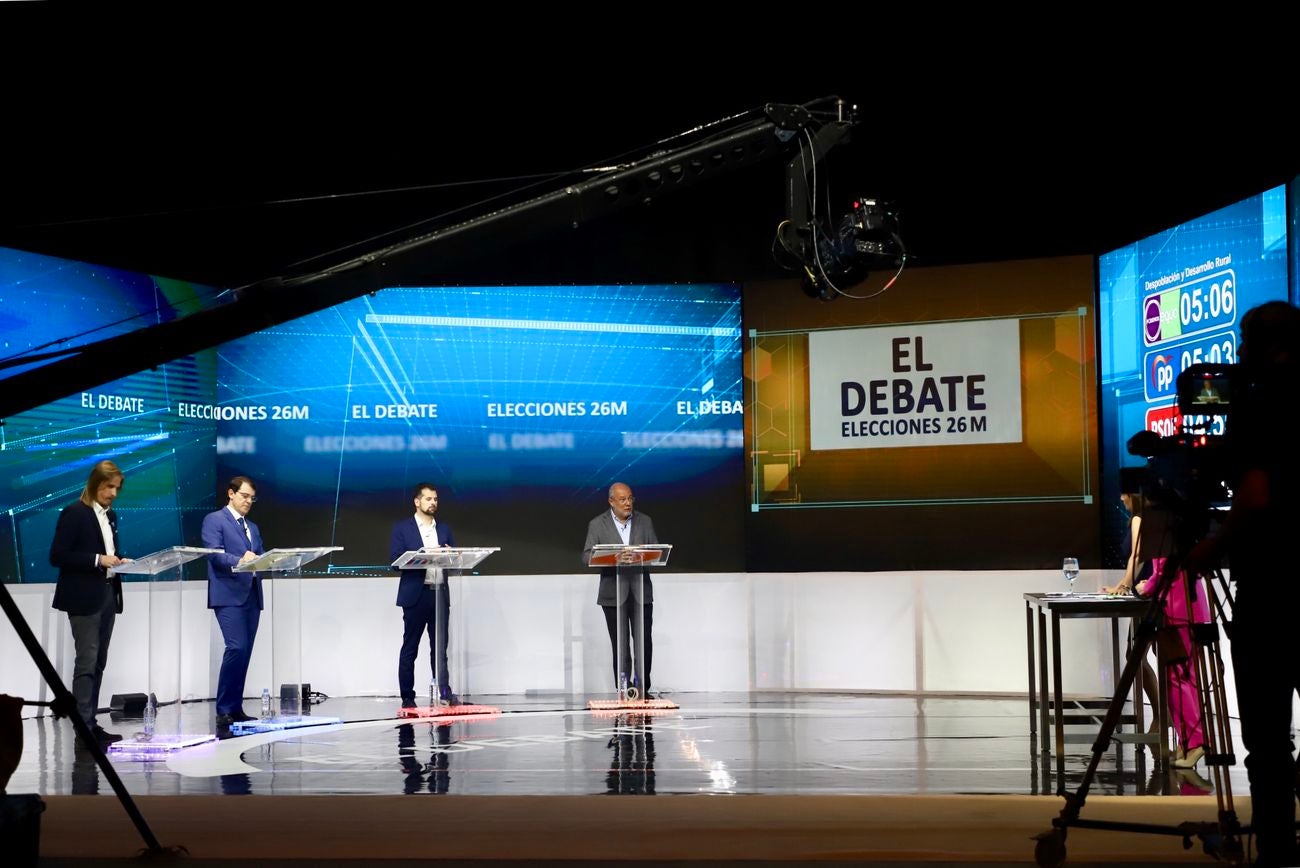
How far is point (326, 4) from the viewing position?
8617 mm

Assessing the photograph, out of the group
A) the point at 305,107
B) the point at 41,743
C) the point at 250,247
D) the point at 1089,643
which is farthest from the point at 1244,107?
the point at 41,743

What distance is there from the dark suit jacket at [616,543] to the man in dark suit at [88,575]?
9.75 ft

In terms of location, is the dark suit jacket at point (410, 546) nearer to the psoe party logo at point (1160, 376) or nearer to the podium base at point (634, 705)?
the podium base at point (634, 705)

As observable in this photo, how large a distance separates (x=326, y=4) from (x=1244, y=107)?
5.54 meters

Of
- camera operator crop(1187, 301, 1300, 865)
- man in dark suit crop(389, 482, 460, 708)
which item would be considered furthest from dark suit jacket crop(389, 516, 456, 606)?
camera operator crop(1187, 301, 1300, 865)

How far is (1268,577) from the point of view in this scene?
10.9 feet

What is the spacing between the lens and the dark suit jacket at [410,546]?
9211 mm

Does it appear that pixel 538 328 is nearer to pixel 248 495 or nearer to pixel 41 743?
pixel 248 495

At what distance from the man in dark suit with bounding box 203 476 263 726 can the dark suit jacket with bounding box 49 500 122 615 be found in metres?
0.57

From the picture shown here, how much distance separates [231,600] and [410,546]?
156cm

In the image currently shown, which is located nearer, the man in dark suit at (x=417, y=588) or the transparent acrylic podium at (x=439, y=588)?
the transparent acrylic podium at (x=439, y=588)

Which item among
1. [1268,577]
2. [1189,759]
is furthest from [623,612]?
[1268,577]

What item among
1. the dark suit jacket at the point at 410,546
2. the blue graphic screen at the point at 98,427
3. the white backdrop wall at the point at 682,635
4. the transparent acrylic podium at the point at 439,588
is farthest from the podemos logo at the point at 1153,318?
the blue graphic screen at the point at 98,427

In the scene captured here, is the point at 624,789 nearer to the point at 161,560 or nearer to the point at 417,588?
the point at 161,560
